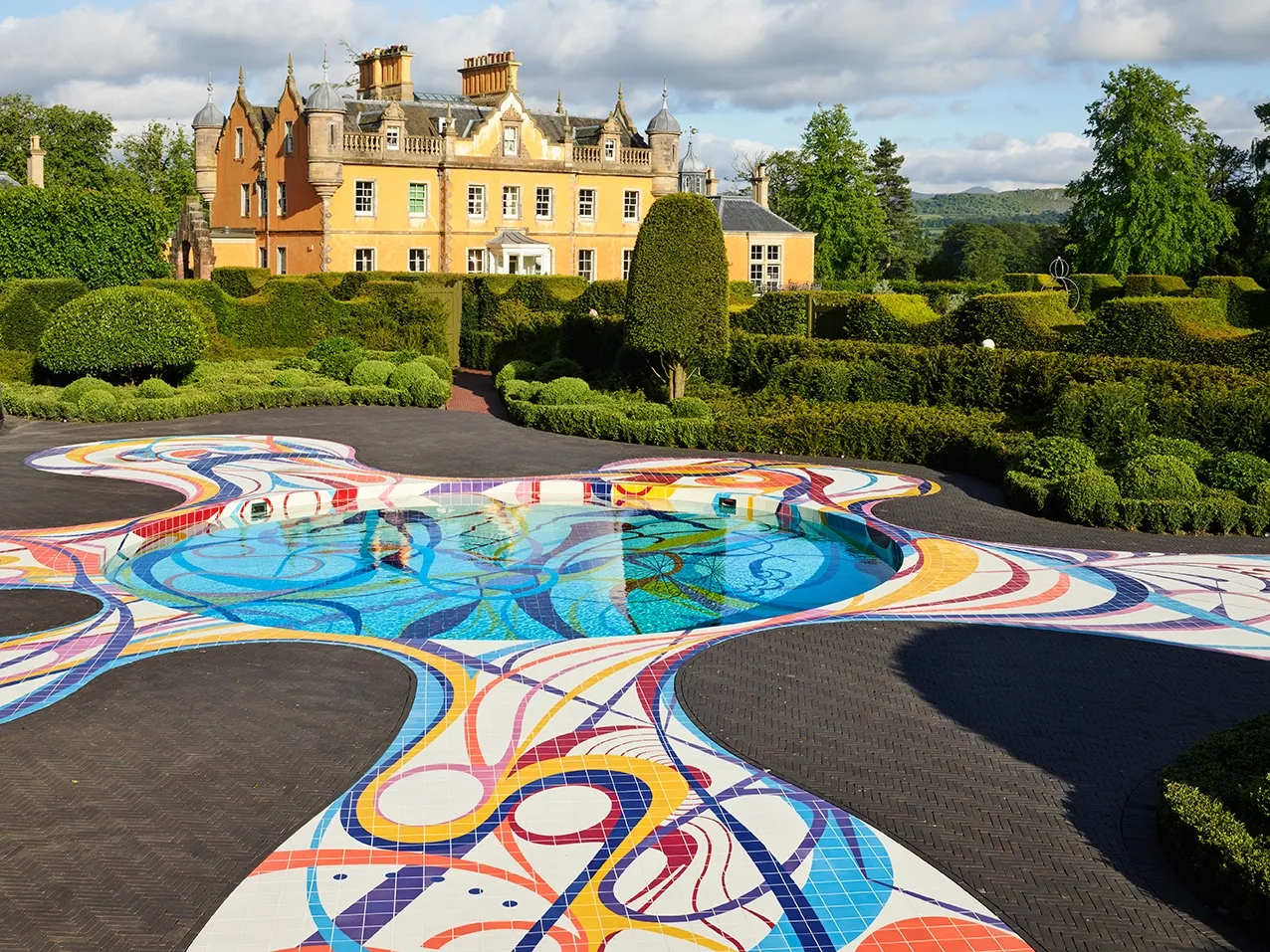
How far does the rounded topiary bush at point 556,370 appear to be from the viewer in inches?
1212

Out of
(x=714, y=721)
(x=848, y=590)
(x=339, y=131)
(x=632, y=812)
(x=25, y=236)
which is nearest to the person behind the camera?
(x=632, y=812)

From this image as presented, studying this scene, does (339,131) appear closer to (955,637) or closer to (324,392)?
(324,392)

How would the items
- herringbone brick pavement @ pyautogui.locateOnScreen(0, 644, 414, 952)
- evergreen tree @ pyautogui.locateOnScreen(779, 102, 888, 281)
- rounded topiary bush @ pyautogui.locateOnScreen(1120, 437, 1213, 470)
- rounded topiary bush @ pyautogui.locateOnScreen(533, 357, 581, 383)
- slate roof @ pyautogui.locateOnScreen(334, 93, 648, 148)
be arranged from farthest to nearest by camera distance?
evergreen tree @ pyautogui.locateOnScreen(779, 102, 888, 281)
slate roof @ pyautogui.locateOnScreen(334, 93, 648, 148)
rounded topiary bush @ pyautogui.locateOnScreen(533, 357, 581, 383)
rounded topiary bush @ pyautogui.locateOnScreen(1120, 437, 1213, 470)
herringbone brick pavement @ pyautogui.locateOnScreen(0, 644, 414, 952)

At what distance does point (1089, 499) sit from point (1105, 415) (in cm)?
353

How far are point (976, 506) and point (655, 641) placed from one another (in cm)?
804

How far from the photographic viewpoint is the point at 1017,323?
25562 mm

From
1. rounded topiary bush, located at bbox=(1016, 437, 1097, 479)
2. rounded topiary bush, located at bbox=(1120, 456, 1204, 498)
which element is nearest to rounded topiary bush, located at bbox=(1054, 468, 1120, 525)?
rounded topiary bush, located at bbox=(1120, 456, 1204, 498)

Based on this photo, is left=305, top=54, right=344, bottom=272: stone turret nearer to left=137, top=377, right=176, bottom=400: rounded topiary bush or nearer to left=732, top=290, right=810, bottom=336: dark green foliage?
left=137, top=377, right=176, bottom=400: rounded topiary bush

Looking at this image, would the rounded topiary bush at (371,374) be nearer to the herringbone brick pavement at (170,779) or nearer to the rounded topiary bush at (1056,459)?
the rounded topiary bush at (1056,459)

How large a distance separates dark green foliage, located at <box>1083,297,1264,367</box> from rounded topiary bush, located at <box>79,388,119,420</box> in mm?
19406

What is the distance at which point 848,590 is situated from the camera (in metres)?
15.6

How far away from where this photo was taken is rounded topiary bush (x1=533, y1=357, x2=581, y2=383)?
30781 mm

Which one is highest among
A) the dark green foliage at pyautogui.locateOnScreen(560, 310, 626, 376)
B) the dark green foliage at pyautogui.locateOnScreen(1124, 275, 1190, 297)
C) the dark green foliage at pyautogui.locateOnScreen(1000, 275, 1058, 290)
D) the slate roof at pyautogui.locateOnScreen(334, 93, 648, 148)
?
the slate roof at pyautogui.locateOnScreen(334, 93, 648, 148)

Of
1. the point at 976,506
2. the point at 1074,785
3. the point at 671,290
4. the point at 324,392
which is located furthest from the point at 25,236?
the point at 1074,785
